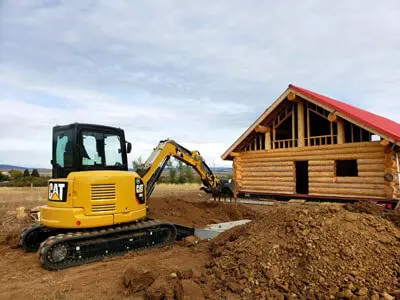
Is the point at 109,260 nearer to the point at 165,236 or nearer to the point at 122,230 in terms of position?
the point at 122,230

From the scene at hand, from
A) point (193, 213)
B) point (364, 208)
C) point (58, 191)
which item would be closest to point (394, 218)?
point (364, 208)

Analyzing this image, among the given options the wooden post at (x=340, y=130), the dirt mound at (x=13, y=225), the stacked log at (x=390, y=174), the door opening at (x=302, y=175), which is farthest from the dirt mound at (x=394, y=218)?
the door opening at (x=302, y=175)

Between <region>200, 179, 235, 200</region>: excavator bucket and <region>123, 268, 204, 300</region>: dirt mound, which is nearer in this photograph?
<region>123, 268, 204, 300</region>: dirt mound

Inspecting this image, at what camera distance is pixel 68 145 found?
796 cm

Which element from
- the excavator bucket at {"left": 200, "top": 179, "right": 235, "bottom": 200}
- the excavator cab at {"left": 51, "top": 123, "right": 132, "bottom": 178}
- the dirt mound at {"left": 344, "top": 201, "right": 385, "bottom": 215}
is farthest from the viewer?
the excavator bucket at {"left": 200, "top": 179, "right": 235, "bottom": 200}

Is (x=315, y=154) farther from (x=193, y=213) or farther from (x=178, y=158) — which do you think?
(x=178, y=158)

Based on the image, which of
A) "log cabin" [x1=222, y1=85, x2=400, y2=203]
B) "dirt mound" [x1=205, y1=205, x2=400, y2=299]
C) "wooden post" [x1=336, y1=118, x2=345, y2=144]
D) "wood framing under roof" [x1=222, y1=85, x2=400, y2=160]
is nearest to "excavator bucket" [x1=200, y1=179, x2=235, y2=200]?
"log cabin" [x1=222, y1=85, x2=400, y2=203]

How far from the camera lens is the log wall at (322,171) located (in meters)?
13.5

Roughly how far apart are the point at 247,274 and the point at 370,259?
2.08 m

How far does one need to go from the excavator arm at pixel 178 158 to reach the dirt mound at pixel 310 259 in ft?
14.8

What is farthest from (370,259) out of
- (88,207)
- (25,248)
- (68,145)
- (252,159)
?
(252,159)

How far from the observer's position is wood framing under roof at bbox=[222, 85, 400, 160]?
42.6ft

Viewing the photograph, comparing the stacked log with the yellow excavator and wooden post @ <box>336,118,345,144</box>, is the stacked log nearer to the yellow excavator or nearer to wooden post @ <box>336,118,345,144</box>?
wooden post @ <box>336,118,345,144</box>

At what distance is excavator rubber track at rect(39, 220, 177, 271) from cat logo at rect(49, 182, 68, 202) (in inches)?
32.2
